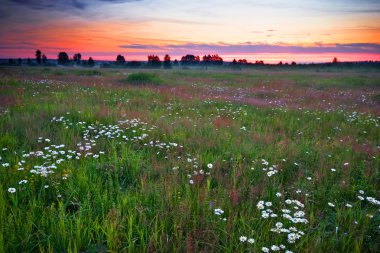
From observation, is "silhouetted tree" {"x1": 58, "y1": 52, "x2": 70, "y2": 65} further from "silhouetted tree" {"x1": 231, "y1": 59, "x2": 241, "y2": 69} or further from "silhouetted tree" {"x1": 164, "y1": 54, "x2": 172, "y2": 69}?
"silhouetted tree" {"x1": 231, "y1": 59, "x2": 241, "y2": 69}

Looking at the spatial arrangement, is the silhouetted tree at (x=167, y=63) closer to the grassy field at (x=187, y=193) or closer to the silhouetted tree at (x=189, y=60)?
the silhouetted tree at (x=189, y=60)

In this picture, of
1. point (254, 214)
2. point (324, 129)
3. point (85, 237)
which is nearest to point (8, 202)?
point (85, 237)

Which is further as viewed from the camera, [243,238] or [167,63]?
[167,63]

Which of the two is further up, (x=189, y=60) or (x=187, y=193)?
(x=189, y=60)

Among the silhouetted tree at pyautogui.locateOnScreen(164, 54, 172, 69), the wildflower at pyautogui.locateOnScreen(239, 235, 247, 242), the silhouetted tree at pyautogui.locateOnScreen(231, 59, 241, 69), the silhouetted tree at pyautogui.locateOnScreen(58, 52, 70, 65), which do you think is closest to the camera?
the wildflower at pyautogui.locateOnScreen(239, 235, 247, 242)

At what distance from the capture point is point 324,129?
27.8ft

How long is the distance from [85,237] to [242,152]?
3809 mm

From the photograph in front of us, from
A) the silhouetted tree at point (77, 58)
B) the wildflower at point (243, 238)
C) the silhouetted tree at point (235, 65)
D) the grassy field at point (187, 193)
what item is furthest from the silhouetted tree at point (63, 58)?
the wildflower at point (243, 238)

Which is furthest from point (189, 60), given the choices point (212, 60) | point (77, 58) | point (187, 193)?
point (187, 193)

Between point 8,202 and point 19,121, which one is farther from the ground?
point 19,121

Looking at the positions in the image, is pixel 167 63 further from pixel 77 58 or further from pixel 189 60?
pixel 77 58

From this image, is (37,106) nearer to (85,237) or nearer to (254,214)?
(85,237)

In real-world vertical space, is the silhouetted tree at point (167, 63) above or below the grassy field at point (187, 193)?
above

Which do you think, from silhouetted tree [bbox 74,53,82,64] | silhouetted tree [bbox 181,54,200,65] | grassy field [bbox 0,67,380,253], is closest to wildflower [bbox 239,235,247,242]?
grassy field [bbox 0,67,380,253]
